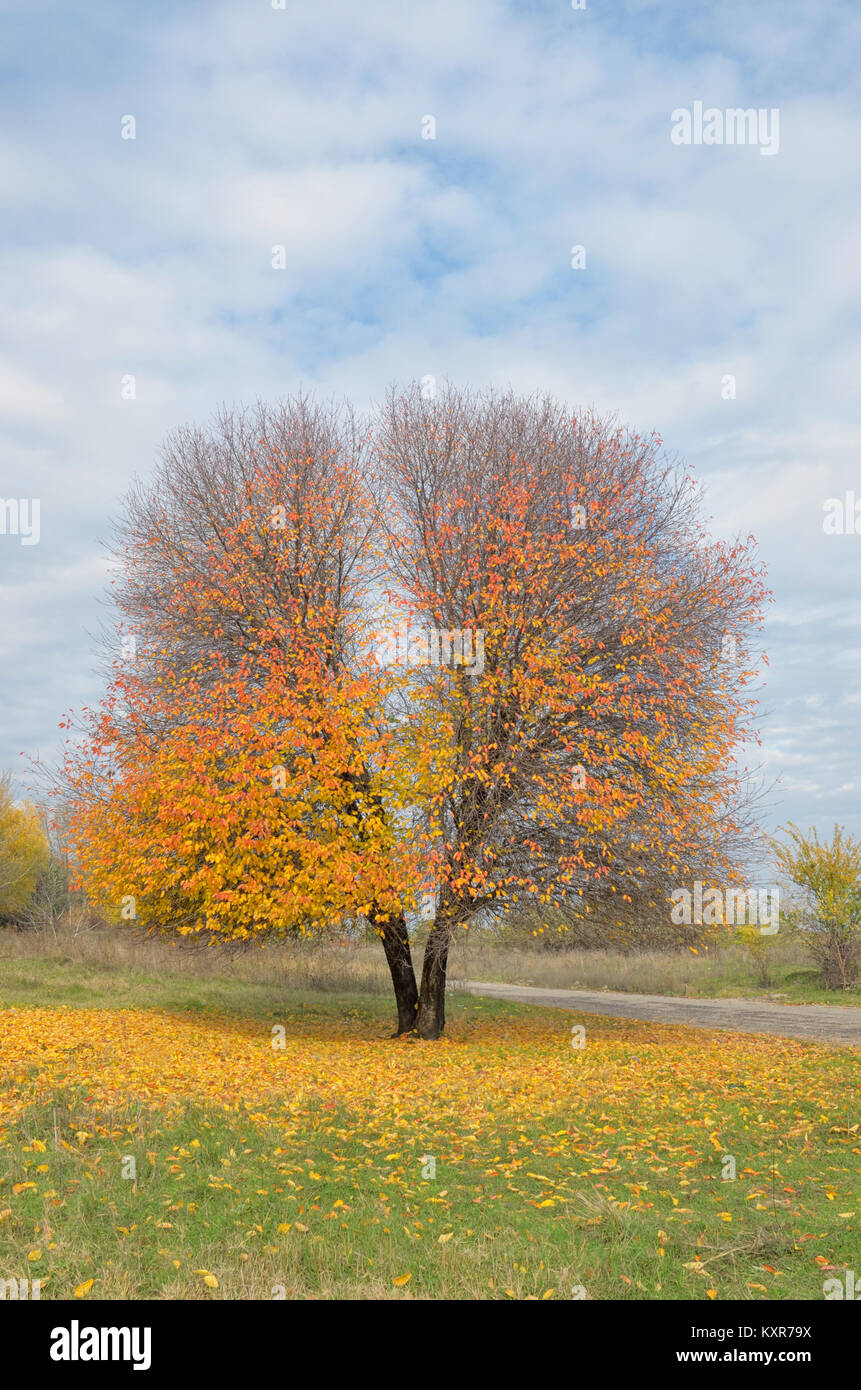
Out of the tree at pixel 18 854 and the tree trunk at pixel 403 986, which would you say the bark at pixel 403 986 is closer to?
the tree trunk at pixel 403 986

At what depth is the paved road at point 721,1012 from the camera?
22.3m

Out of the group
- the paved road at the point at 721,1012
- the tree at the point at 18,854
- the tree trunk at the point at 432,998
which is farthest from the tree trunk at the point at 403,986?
the tree at the point at 18,854

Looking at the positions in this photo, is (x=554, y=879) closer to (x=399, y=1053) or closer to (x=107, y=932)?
(x=399, y=1053)

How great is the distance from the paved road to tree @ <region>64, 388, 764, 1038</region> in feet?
23.7

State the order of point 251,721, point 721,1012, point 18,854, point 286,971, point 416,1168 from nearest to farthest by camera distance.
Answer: point 416,1168
point 251,721
point 721,1012
point 286,971
point 18,854

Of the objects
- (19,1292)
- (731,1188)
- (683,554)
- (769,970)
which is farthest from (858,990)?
(19,1292)

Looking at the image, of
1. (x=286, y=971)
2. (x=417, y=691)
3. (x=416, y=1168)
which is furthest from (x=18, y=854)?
(x=416, y=1168)

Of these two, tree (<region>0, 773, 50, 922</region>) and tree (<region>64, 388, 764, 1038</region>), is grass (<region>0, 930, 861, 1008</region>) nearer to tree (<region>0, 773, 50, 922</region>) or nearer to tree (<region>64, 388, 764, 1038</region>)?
tree (<region>64, 388, 764, 1038</region>)

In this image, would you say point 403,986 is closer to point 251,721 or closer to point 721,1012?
point 251,721

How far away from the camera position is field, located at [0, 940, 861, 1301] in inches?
238

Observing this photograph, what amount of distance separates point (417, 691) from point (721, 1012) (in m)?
17.1

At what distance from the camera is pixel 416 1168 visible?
866cm

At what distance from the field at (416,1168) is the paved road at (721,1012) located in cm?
526
